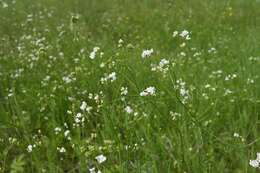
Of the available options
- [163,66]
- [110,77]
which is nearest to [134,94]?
[110,77]

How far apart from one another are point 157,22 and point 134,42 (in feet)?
2.67

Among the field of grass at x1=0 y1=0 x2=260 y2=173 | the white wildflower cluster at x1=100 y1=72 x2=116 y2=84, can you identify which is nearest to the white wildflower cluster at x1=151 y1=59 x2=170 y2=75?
the field of grass at x1=0 y1=0 x2=260 y2=173

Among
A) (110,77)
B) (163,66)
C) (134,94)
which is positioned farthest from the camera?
(134,94)

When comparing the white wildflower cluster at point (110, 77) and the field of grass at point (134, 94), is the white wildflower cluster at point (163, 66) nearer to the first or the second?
the field of grass at point (134, 94)

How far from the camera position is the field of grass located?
3078 mm

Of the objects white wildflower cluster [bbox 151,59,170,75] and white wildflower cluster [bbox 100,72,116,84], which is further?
white wildflower cluster [bbox 100,72,116,84]

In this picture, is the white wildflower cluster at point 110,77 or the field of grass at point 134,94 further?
the white wildflower cluster at point 110,77

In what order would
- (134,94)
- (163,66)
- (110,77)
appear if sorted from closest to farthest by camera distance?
1. (163,66)
2. (110,77)
3. (134,94)

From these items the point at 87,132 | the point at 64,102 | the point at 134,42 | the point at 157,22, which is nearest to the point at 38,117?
the point at 64,102

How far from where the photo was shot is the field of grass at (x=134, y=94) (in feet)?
10.1

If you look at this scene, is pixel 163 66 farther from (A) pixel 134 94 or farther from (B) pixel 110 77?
(A) pixel 134 94

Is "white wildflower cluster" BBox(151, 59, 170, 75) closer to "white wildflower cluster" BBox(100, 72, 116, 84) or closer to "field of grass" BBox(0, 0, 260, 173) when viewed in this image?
"field of grass" BBox(0, 0, 260, 173)

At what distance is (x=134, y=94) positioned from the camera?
402 cm

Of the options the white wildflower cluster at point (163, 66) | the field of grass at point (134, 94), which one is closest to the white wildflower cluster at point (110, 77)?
the field of grass at point (134, 94)
